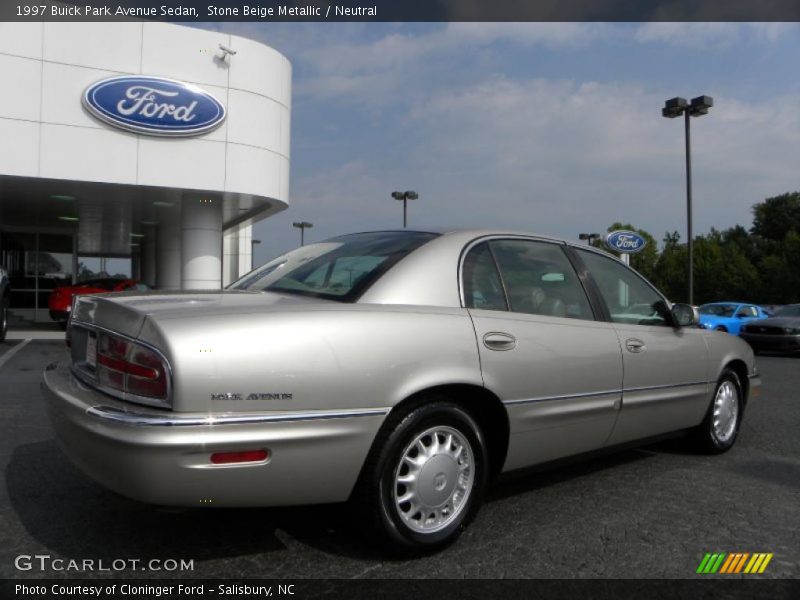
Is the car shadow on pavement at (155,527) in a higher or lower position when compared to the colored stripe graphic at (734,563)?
higher

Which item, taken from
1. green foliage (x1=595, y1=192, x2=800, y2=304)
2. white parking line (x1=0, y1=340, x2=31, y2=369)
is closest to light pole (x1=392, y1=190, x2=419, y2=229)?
white parking line (x1=0, y1=340, x2=31, y2=369)

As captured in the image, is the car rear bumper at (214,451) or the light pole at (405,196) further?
the light pole at (405,196)

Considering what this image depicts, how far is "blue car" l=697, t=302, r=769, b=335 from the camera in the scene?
18.3 m

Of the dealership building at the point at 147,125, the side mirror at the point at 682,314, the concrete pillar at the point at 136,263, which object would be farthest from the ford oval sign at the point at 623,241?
the concrete pillar at the point at 136,263

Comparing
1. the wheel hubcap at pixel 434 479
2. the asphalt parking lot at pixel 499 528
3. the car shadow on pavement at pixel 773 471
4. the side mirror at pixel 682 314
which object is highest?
the side mirror at pixel 682 314

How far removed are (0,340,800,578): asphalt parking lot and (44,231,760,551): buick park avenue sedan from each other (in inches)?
9.5

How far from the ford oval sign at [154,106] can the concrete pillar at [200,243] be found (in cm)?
215

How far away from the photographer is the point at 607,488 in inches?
152

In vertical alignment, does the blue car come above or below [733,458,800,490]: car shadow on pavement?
above

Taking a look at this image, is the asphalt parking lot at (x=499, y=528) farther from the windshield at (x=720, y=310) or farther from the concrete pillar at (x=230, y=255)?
the concrete pillar at (x=230, y=255)

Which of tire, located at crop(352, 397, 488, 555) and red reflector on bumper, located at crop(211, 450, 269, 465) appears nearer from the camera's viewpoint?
red reflector on bumper, located at crop(211, 450, 269, 465)

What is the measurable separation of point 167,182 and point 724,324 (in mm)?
14904

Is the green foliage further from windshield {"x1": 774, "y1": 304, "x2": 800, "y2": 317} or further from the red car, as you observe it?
the red car

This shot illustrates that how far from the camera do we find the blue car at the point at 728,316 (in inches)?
719
